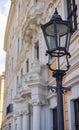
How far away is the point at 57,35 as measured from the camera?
470 centimetres

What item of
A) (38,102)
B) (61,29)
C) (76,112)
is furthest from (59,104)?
(38,102)

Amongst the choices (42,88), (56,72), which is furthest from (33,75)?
(56,72)

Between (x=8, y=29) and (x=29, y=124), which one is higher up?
(x=8, y=29)

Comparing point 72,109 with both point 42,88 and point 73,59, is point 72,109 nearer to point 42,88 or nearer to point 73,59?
point 73,59

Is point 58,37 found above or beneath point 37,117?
above

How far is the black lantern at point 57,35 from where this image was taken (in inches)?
184

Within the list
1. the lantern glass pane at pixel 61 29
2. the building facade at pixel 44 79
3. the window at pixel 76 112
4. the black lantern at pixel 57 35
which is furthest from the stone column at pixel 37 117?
the lantern glass pane at pixel 61 29

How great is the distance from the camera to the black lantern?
15.3ft

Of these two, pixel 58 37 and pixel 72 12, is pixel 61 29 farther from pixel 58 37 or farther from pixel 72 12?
pixel 72 12

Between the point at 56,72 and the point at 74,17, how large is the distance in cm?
519

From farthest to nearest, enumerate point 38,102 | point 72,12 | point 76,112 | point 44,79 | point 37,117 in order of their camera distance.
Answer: point 44,79
point 38,102
point 37,117
point 72,12
point 76,112

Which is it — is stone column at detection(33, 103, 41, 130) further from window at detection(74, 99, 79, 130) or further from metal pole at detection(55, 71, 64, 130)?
metal pole at detection(55, 71, 64, 130)

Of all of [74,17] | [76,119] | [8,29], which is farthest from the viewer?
[8,29]

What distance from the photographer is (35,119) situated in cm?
1115
